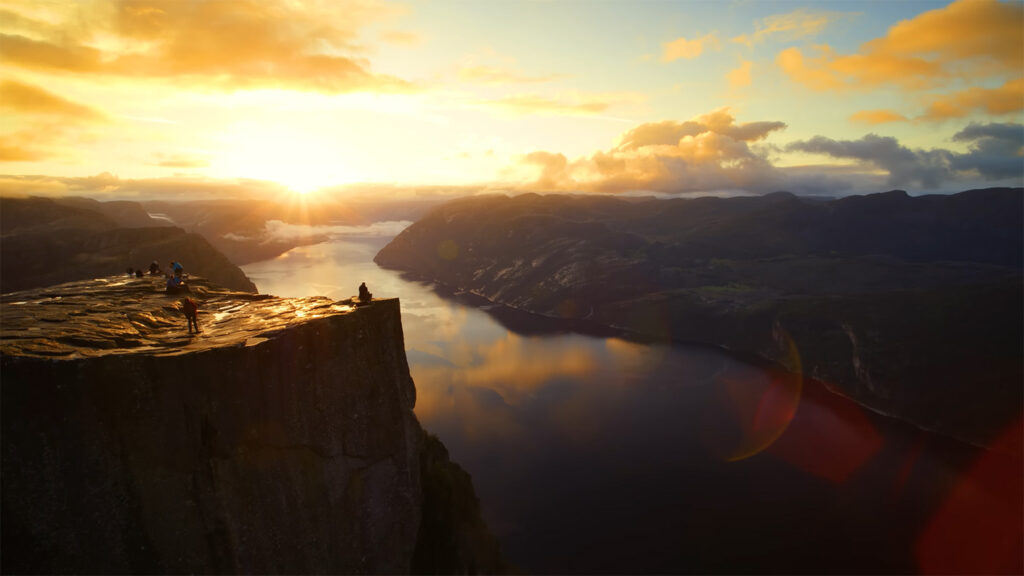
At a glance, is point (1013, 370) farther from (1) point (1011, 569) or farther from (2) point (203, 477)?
(2) point (203, 477)

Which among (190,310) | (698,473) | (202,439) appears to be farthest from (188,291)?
(698,473)

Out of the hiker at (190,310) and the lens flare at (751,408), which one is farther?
the lens flare at (751,408)

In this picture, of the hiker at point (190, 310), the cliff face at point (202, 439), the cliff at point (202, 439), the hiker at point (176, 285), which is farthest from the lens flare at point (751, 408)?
the hiker at point (190, 310)

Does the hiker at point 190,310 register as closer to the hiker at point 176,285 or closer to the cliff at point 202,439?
the cliff at point 202,439

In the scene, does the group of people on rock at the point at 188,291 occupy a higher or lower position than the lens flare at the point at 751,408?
higher

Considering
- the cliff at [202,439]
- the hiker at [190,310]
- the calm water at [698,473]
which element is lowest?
the calm water at [698,473]

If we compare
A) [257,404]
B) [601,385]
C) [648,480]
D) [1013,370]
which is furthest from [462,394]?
[1013,370]
